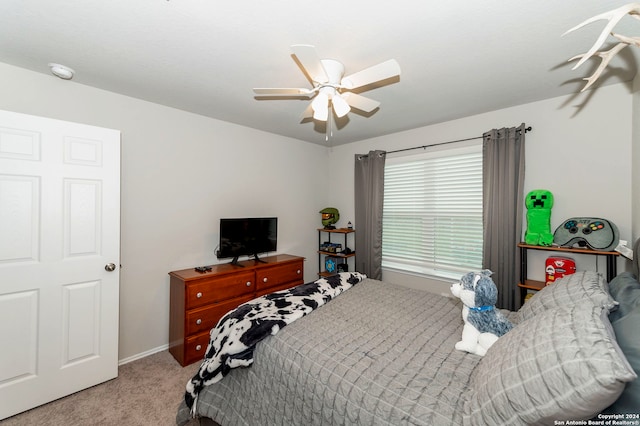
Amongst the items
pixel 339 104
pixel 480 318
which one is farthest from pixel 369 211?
pixel 480 318

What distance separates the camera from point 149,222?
2.69 meters

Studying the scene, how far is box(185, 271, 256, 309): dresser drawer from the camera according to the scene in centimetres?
253

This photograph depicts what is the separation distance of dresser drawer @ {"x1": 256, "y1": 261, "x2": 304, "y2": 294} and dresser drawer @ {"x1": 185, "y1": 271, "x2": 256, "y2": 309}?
103mm

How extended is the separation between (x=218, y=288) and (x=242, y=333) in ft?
4.14

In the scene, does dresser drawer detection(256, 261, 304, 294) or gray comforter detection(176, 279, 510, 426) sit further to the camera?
dresser drawer detection(256, 261, 304, 294)

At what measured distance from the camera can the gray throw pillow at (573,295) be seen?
1.17 metres

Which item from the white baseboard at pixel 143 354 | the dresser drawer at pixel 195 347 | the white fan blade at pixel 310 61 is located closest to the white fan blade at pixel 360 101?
the white fan blade at pixel 310 61

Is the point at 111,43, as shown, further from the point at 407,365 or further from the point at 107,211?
the point at 407,365

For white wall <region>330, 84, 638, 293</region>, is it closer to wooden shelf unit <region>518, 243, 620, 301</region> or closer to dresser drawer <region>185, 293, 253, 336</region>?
wooden shelf unit <region>518, 243, 620, 301</region>

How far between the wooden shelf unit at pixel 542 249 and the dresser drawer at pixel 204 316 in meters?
3.00

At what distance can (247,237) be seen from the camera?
10.6ft

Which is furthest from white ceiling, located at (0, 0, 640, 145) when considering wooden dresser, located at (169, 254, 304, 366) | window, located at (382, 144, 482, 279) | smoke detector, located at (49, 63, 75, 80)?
wooden dresser, located at (169, 254, 304, 366)

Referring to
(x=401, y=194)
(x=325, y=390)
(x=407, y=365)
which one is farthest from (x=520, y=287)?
(x=325, y=390)

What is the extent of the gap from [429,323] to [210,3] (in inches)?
92.5
